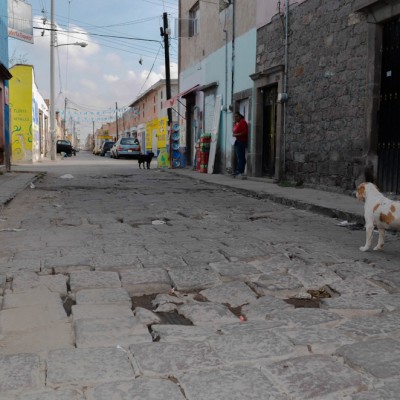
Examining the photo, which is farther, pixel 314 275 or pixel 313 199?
pixel 313 199

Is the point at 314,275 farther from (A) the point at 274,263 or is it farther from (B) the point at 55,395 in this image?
(B) the point at 55,395

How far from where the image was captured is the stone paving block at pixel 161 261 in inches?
160

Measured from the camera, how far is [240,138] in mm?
13383

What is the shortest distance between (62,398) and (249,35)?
1291 centimetres

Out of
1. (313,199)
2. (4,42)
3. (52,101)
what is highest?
(4,42)

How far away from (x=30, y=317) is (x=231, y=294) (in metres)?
1.34

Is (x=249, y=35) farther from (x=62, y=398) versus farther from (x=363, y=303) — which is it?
(x=62, y=398)

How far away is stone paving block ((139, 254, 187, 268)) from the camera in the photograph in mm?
4055

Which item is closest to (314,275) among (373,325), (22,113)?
(373,325)

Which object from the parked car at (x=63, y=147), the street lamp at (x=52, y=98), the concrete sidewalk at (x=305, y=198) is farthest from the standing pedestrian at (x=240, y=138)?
the parked car at (x=63, y=147)

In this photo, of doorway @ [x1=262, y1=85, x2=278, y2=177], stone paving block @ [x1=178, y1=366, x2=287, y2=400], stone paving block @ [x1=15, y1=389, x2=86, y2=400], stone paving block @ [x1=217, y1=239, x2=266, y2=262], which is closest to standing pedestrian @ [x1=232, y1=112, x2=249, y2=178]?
doorway @ [x1=262, y1=85, x2=278, y2=177]

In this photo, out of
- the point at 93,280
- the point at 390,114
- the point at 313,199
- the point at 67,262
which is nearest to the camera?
the point at 93,280

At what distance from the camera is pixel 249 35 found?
44.1 feet

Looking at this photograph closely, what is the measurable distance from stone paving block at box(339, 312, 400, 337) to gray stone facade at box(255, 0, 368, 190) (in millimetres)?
5835
